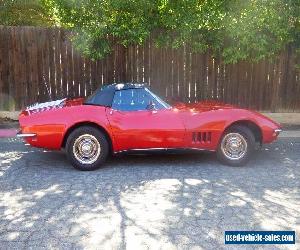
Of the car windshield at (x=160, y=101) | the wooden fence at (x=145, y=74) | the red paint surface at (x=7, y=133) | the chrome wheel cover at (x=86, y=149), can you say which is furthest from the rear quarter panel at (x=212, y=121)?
the red paint surface at (x=7, y=133)

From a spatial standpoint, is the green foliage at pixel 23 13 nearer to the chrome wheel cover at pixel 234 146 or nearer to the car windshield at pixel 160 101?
the car windshield at pixel 160 101

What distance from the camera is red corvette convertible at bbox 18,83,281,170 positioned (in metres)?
6.55

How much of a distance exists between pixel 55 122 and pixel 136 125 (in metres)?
1.29

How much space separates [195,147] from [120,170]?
50.4 inches

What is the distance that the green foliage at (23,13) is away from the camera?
35.5 ft

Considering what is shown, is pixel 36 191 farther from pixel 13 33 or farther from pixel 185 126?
pixel 13 33

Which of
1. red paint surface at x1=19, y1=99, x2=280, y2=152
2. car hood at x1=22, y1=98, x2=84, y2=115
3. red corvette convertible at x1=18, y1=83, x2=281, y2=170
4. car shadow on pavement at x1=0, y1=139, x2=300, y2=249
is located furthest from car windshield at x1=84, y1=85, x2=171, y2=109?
car shadow on pavement at x1=0, y1=139, x2=300, y2=249

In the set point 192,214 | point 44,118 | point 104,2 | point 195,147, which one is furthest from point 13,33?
point 192,214

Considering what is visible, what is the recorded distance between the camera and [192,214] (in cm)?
483

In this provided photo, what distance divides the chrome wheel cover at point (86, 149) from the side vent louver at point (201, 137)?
1.56 m

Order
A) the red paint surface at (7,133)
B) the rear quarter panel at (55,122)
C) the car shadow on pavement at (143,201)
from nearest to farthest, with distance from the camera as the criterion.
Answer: the car shadow on pavement at (143,201)
the rear quarter panel at (55,122)
the red paint surface at (7,133)

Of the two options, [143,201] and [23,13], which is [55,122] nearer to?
[143,201]

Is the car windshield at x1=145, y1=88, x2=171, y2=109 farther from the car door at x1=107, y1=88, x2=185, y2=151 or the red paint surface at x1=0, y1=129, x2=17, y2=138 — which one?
the red paint surface at x1=0, y1=129, x2=17, y2=138

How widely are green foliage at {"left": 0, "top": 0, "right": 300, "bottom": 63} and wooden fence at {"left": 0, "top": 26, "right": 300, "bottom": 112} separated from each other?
15.6 inches
